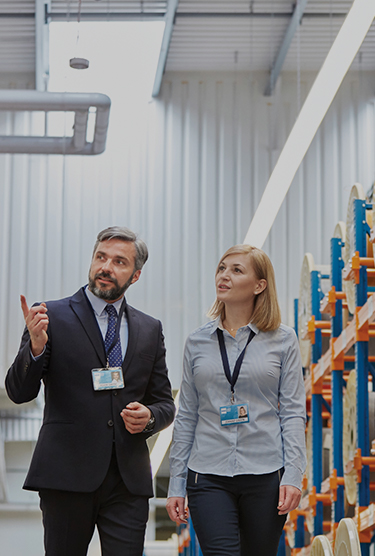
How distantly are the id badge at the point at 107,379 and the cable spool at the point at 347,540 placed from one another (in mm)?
1261

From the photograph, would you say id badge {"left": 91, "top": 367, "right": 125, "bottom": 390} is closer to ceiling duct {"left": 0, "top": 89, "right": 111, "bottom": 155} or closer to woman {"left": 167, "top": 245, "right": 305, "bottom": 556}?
woman {"left": 167, "top": 245, "right": 305, "bottom": 556}

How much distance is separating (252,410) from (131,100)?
799 cm

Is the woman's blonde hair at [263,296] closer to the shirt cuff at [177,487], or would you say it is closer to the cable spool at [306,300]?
the shirt cuff at [177,487]

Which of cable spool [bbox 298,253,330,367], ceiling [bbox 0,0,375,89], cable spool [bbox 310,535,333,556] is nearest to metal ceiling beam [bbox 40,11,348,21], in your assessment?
ceiling [bbox 0,0,375,89]

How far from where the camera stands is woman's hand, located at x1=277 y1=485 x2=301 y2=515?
2689mm

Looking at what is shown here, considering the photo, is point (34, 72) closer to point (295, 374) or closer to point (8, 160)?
point (8, 160)

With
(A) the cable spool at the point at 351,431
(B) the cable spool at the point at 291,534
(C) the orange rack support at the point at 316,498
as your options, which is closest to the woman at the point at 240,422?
(A) the cable spool at the point at 351,431

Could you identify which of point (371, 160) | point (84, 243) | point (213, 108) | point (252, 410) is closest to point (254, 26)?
point (213, 108)

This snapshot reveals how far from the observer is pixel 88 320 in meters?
2.85

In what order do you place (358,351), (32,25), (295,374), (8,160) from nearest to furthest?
(295,374) → (358,351) → (32,25) → (8,160)

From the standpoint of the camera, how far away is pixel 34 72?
1015 cm

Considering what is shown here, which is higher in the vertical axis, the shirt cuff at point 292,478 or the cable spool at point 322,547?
the shirt cuff at point 292,478

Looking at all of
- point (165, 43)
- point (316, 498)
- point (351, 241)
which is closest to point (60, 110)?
point (165, 43)

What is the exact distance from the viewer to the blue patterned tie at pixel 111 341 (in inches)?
111
